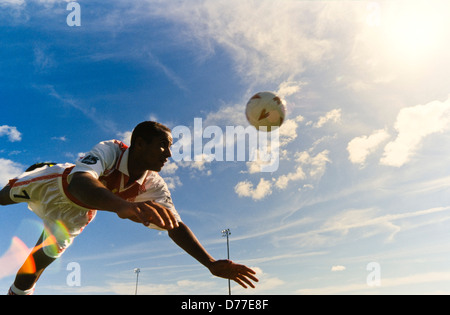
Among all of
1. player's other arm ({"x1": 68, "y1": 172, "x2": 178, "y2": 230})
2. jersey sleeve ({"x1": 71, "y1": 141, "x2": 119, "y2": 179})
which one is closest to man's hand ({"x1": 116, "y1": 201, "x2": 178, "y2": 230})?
player's other arm ({"x1": 68, "y1": 172, "x2": 178, "y2": 230})

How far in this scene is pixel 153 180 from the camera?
17.9 ft

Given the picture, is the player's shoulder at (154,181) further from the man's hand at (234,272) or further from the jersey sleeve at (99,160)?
the man's hand at (234,272)

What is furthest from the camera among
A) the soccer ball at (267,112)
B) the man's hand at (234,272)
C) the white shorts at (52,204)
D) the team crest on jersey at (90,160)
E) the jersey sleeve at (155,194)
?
the soccer ball at (267,112)

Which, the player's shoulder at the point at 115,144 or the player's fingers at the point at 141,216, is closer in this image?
the player's fingers at the point at 141,216

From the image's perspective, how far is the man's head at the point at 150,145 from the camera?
15.6 feet

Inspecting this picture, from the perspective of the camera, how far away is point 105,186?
459cm

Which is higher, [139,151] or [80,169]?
[139,151]

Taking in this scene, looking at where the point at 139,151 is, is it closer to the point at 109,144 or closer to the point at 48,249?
the point at 109,144

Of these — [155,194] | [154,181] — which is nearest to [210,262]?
[155,194]

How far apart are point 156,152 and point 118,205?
1.83 m

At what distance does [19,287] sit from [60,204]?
1.38 metres

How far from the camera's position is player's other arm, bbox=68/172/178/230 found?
2883mm

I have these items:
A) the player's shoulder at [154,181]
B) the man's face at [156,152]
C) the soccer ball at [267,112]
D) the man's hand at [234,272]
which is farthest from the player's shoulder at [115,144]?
the soccer ball at [267,112]
